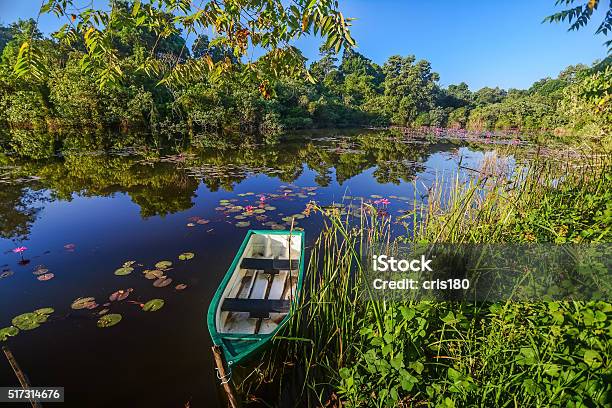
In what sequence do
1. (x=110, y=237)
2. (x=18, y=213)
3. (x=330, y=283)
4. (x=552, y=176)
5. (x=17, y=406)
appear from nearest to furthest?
(x=17, y=406) → (x=330, y=283) → (x=552, y=176) → (x=110, y=237) → (x=18, y=213)

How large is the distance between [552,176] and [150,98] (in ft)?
80.0

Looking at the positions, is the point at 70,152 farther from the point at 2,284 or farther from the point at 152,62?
the point at 152,62

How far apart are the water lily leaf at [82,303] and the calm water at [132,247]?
66 mm

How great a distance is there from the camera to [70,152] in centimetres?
1234

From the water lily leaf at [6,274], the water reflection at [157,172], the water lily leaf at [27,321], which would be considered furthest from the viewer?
the water reflection at [157,172]

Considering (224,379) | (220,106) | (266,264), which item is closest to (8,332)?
(266,264)

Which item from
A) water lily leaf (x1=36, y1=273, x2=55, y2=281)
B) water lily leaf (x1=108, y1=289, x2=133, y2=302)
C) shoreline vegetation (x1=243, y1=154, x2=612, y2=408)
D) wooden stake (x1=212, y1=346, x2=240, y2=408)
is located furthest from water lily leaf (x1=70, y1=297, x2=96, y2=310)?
wooden stake (x1=212, y1=346, x2=240, y2=408)

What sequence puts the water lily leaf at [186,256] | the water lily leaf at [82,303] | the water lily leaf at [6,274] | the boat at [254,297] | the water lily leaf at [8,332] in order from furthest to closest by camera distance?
1. the water lily leaf at [186,256]
2. the water lily leaf at [6,274]
3. the water lily leaf at [82,303]
4. the water lily leaf at [8,332]
5. the boat at [254,297]

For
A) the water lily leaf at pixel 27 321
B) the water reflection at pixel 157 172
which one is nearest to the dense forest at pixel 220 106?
the water reflection at pixel 157 172

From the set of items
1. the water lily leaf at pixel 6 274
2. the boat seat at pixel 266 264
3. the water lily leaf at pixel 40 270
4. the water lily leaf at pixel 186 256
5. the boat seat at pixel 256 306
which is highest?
the boat seat at pixel 266 264

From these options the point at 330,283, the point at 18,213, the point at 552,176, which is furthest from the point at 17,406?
the point at 552,176

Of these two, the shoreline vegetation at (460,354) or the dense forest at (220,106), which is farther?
the dense forest at (220,106)

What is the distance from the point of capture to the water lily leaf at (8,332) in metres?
2.73

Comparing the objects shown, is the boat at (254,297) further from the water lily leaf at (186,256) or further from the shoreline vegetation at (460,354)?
the water lily leaf at (186,256)
